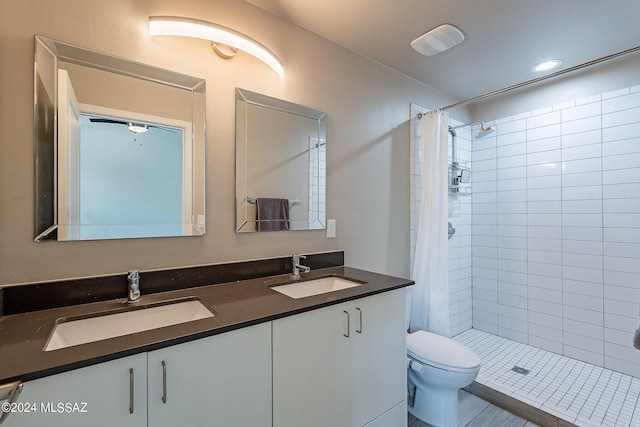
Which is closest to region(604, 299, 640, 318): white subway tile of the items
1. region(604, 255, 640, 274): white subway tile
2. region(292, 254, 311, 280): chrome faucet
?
region(604, 255, 640, 274): white subway tile

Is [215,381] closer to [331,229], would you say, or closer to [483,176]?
[331,229]

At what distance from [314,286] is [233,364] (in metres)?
0.74

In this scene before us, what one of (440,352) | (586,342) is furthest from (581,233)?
(440,352)

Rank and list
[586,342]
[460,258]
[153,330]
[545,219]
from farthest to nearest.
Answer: [460,258], [545,219], [586,342], [153,330]

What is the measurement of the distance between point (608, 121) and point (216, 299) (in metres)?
3.02

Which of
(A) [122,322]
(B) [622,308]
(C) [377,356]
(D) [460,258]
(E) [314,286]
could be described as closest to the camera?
(A) [122,322]

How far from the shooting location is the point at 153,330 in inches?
35.4

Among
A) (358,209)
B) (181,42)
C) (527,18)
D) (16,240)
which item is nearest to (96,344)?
(16,240)

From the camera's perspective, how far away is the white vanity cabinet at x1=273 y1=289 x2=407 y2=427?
3.63ft

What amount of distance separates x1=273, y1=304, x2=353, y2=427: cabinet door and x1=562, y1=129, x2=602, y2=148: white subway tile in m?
2.47

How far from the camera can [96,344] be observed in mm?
801

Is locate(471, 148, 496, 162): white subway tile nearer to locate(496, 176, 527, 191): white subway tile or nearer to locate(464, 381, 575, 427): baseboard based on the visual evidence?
locate(496, 176, 527, 191): white subway tile

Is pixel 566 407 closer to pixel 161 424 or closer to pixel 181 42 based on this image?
pixel 161 424

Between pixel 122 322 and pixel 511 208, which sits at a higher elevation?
pixel 511 208
